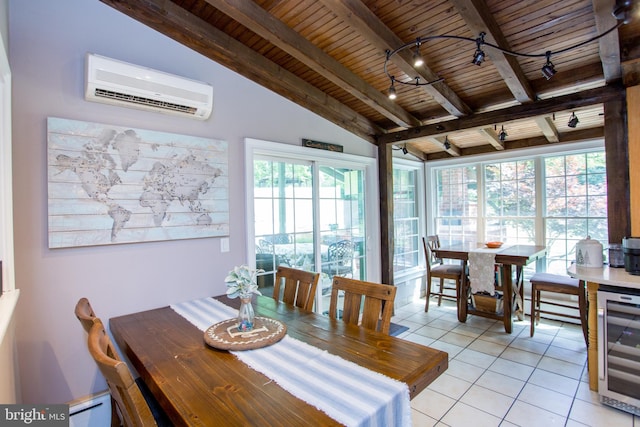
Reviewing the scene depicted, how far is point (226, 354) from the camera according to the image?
1487 mm

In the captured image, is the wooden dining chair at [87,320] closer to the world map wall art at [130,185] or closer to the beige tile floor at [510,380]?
the world map wall art at [130,185]

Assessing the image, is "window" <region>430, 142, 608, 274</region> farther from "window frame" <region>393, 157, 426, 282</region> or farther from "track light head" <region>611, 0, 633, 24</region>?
"track light head" <region>611, 0, 633, 24</region>

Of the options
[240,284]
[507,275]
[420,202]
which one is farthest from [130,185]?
[420,202]

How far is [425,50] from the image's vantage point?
104 inches

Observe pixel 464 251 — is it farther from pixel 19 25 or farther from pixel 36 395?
pixel 19 25

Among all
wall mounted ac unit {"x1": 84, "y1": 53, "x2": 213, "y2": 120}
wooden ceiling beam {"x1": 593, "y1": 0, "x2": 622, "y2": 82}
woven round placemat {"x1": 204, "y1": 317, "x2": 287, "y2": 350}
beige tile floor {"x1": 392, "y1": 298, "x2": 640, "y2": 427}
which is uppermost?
wooden ceiling beam {"x1": 593, "y1": 0, "x2": 622, "y2": 82}

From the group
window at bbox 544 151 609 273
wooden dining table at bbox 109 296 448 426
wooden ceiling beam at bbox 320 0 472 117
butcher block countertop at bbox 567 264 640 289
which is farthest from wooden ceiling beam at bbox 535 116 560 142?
wooden dining table at bbox 109 296 448 426

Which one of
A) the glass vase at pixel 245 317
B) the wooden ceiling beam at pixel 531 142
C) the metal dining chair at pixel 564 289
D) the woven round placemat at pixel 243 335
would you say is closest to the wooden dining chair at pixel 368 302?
the woven round placemat at pixel 243 335

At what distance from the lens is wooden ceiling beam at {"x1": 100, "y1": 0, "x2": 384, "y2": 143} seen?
221 centimetres

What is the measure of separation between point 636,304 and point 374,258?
252cm

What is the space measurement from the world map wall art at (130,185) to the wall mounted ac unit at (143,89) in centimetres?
19

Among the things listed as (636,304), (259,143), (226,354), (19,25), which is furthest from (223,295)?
(636,304)

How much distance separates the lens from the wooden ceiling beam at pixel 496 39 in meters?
2.02

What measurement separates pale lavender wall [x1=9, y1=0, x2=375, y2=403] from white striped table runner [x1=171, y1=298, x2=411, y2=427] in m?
1.18
